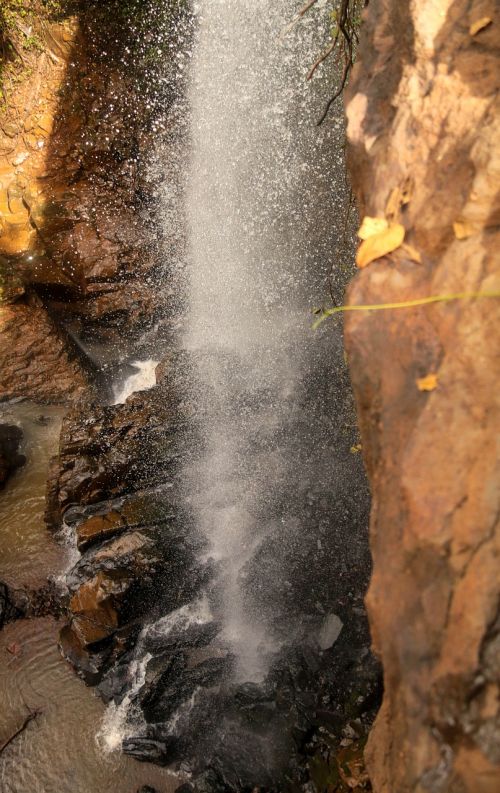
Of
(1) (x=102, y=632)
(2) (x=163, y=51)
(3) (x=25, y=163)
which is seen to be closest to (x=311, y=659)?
(1) (x=102, y=632)

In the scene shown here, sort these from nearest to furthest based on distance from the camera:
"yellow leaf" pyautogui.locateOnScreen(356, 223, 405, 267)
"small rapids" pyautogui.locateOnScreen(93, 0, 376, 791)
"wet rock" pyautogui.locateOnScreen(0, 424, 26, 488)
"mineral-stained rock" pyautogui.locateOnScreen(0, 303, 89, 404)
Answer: "yellow leaf" pyautogui.locateOnScreen(356, 223, 405, 267)
"small rapids" pyautogui.locateOnScreen(93, 0, 376, 791)
"wet rock" pyautogui.locateOnScreen(0, 424, 26, 488)
"mineral-stained rock" pyautogui.locateOnScreen(0, 303, 89, 404)

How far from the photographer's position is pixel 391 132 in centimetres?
197

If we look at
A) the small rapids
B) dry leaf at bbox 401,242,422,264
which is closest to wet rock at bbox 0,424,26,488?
the small rapids

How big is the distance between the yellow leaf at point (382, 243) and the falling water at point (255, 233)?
3096 millimetres

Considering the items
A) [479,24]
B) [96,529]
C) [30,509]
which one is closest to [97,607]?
[96,529]

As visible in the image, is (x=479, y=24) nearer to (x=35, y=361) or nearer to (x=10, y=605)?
(x=10, y=605)

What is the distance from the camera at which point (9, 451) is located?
573cm

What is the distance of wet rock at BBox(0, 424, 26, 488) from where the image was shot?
550 cm

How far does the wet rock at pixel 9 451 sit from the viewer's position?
5500 mm

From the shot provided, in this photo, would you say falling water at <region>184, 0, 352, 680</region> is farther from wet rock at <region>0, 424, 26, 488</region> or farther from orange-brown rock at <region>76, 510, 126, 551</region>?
wet rock at <region>0, 424, 26, 488</region>

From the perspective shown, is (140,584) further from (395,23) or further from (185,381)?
(395,23)

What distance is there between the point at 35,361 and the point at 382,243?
546cm

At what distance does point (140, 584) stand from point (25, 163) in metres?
5.72

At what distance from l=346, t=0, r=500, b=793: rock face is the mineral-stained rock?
5.08 m
